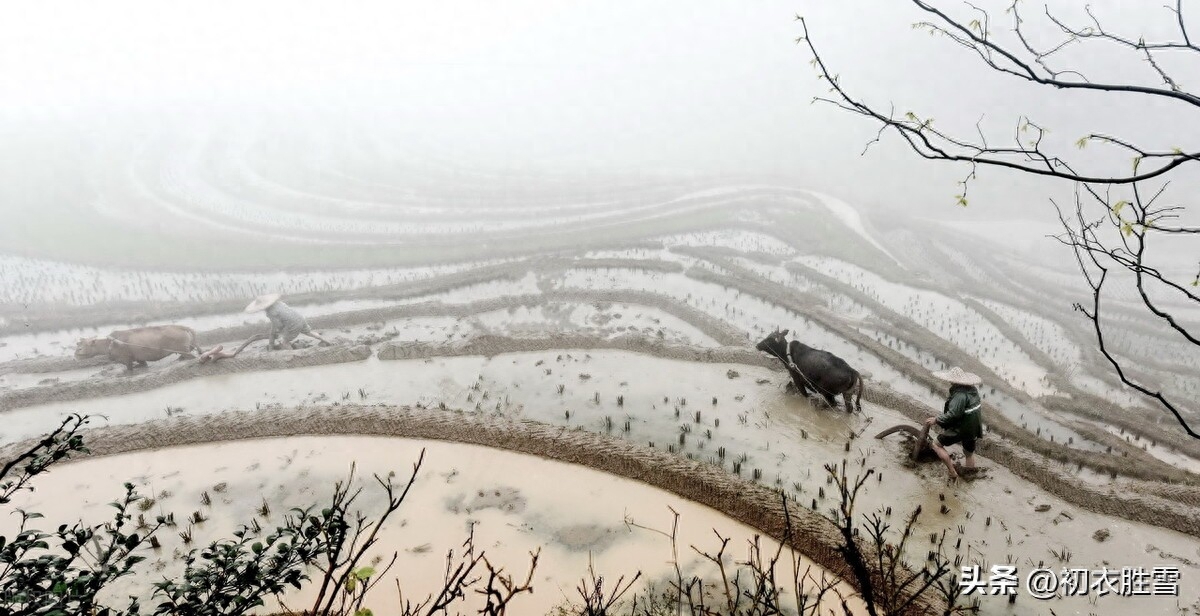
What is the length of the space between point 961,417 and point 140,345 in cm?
1276

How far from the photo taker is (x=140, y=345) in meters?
9.82

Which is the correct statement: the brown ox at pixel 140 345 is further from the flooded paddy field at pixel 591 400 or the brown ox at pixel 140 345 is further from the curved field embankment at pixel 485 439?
the curved field embankment at pixel 485 439

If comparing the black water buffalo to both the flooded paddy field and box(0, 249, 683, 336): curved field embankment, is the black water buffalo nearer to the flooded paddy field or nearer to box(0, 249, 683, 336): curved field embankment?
the flooded paddy field

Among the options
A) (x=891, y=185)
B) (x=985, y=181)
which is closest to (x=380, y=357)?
(x=891, y=185)

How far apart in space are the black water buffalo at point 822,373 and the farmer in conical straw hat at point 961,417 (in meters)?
1.34

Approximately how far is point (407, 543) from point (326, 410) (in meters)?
3.23

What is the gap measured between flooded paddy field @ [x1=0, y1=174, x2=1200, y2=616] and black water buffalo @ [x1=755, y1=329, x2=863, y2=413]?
334 millimetres

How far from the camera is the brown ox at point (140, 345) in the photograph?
32.0 ft

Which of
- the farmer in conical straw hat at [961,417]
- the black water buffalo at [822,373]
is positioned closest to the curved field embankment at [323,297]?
the black water buffalo at [822,373]

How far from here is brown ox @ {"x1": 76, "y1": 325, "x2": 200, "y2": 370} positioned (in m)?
9.74

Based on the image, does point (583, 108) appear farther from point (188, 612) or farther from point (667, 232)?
point (188, 612)

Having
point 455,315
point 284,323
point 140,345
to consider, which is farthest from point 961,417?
point 140,345

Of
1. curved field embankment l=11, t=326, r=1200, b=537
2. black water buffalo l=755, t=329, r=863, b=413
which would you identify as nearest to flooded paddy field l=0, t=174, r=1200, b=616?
curved field embankment l=11, t=326, r=1200, b=537

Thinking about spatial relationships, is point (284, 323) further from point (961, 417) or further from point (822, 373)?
point (961, 417)
